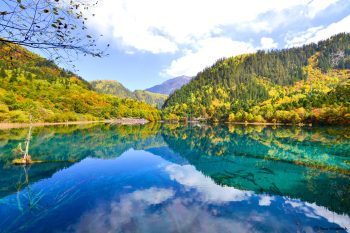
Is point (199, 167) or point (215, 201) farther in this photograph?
point (199, 167)

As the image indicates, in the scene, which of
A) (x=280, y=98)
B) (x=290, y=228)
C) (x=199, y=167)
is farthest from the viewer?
(x=280, y=98)

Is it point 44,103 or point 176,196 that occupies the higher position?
point 44,103

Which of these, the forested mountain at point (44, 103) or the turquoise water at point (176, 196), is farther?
the forested mountain at point (44, 103)

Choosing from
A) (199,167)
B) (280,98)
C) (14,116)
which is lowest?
→ (199,167)

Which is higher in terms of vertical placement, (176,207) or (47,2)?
(47,2)

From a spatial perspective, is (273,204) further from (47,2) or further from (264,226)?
(47,2)

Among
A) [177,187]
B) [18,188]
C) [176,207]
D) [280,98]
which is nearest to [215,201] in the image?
[176,207]

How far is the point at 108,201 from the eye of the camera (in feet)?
56.8

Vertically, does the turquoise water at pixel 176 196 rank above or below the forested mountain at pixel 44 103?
below

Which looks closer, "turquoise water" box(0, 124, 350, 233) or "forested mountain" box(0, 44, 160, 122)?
"turquoise water" box(0, 124, 350, 233)

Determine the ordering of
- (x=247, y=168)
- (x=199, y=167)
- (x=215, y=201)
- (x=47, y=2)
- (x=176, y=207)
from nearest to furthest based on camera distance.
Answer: (x=47, y=2), (x=176, y=207), (x=215, y=201), (x=247, y=168), (x=199, y=167)

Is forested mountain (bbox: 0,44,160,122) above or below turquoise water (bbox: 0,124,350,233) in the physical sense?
above

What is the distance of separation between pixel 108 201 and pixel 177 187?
6.63 m

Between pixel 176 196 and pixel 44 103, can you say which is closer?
pixel 176 196
